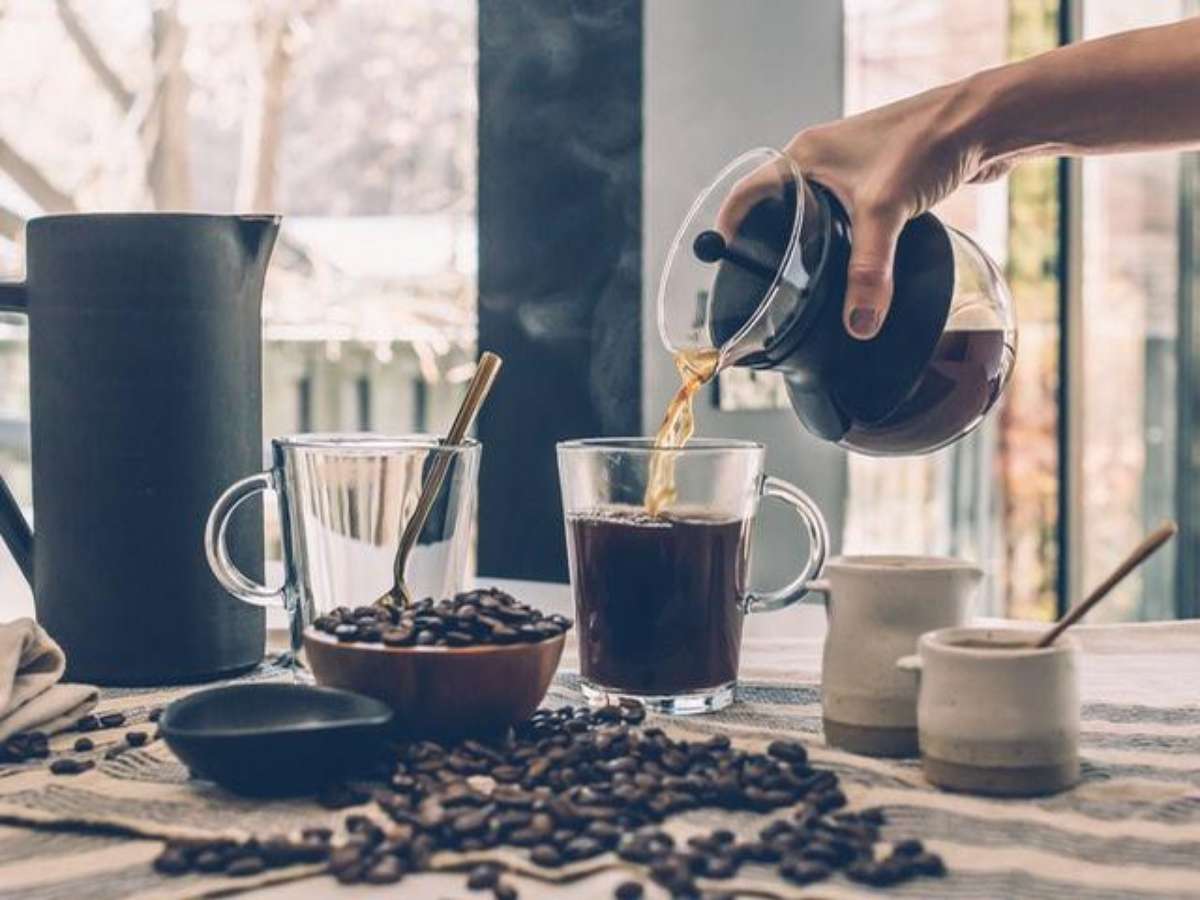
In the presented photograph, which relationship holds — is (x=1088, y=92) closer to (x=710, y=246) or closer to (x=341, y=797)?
(x=710, y=246)

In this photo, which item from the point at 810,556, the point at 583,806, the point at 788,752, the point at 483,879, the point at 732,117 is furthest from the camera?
the point at 732,117

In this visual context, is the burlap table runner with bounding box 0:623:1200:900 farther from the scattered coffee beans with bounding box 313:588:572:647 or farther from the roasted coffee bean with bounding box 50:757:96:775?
the scattered coffee beans with bounding box 313:588:572:647

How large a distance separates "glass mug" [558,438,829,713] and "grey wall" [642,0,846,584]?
1.15 m

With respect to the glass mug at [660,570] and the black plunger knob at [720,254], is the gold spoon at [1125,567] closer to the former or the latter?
the glass mug at [660,570]

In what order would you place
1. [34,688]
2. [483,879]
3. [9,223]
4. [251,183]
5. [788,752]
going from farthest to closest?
[251,183] → [9,223] → [34,688] → [788,752] → [483,879]

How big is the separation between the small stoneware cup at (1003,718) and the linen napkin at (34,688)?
0.63 meters


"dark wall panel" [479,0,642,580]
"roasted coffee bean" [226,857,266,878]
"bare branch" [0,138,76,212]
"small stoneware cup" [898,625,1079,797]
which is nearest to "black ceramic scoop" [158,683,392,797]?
"roasted coffee bean" [226,857,266,878]

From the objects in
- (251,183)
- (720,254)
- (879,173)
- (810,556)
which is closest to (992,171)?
(879,173)

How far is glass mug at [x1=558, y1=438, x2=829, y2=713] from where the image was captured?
129cm

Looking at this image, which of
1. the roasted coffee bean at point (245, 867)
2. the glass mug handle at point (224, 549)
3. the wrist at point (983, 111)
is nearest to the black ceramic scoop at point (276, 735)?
the roasted coffee bean at point (245, 867)

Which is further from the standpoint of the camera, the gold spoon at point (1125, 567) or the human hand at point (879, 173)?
the human hand at point (879, 173)

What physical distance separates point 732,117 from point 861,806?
1853 mm

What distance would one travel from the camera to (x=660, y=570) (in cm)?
129

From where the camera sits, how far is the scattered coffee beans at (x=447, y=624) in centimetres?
118
